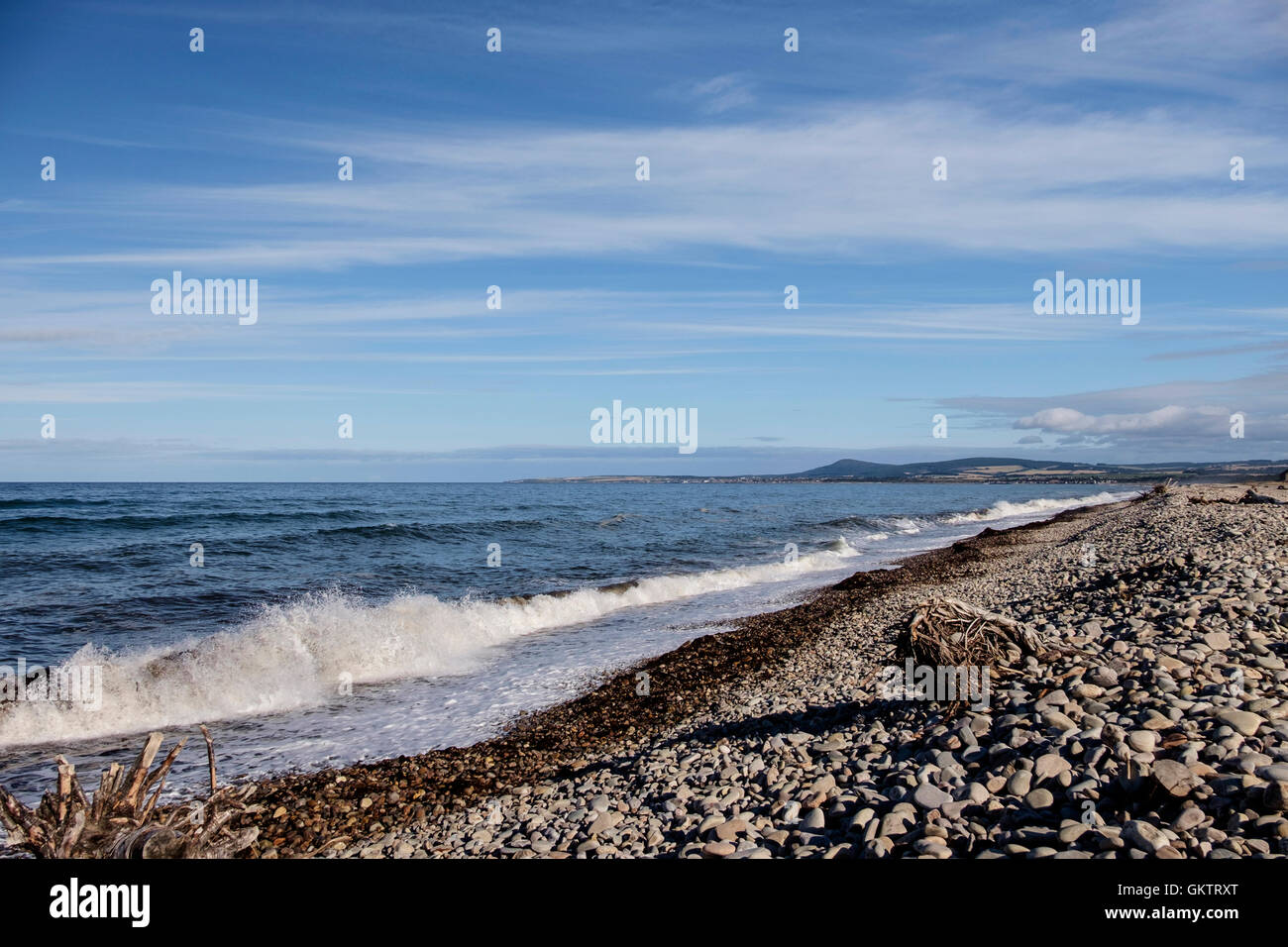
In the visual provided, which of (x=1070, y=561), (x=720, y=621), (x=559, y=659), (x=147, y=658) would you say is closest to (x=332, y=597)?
(x=147, y=658)

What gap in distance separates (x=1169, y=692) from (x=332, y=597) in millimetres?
20231

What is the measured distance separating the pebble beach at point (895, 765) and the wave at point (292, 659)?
472cm

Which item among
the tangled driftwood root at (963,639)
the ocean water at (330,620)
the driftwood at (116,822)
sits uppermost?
the tangled driftwood root at (963,639)

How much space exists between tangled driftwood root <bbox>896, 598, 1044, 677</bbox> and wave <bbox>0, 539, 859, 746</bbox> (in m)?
9.91

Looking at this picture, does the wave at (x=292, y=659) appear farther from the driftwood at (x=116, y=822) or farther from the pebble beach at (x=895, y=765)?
the driftwood at (x=116, y=822)

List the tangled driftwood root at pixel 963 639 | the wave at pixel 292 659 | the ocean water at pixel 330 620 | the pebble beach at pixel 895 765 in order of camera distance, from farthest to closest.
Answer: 1. the wave at pixel 292 659
2. the ocean water at pixel 330 620
3. the tangled driftwood root at pixel 963 639
4. the pebble beach at pixel 895 765

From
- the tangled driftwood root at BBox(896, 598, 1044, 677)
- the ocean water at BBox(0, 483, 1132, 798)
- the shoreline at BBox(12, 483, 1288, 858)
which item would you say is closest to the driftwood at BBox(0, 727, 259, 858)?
the shoreline at BBox(12, 483, 1288, 858)

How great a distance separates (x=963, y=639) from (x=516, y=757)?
576 centimetres

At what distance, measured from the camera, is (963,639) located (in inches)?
337

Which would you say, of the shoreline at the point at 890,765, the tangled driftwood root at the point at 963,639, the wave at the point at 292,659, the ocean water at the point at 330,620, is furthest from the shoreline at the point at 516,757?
the wave at the point at 292,659

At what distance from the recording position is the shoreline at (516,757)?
7891 millimetres

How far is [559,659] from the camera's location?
16.0 m

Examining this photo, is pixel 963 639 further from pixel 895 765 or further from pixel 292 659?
pixel 292 659
